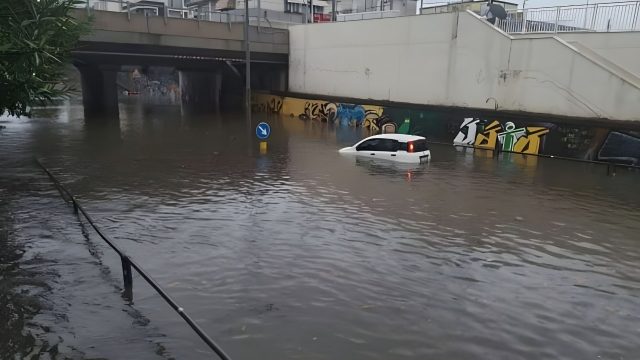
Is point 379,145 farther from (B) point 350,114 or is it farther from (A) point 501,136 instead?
(B) point 350,114

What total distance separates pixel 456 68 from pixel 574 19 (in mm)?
6468

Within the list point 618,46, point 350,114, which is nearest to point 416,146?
point 618,46

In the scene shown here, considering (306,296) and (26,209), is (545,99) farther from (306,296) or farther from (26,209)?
(26,209)

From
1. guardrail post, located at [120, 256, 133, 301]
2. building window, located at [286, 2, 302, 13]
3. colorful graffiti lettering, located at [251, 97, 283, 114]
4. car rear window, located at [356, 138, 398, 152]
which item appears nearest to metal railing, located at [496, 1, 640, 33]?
car rear window, located at [356, 138, 398, 152]

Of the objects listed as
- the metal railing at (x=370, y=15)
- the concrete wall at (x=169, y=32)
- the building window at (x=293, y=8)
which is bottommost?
the concrete wall at (x=169, y=32)

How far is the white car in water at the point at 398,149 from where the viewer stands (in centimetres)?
2089

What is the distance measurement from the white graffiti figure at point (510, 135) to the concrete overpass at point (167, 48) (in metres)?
20.9

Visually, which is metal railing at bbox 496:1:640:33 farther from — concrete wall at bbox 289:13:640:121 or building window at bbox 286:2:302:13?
building window at bbox 286:2:302:13

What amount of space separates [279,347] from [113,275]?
149 inches

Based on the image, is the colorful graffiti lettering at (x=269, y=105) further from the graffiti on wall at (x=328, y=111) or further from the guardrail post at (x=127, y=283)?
the guardrail post at (x=127, y=283)

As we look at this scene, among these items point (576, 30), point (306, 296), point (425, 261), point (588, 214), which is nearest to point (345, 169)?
point (588, 214)

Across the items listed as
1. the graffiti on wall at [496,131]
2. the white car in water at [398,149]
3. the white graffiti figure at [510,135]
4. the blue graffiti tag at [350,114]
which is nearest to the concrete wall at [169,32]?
the graffiti on wall at [496,131]

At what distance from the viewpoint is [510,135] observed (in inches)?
1003

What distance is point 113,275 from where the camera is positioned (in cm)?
868
